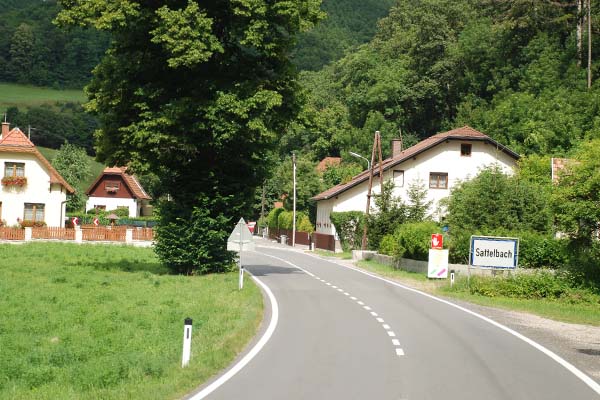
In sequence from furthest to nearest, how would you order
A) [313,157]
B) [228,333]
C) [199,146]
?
[313,157], [199,146], [228,333]

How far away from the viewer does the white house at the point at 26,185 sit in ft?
223

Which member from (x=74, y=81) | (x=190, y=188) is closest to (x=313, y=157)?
(x=74, y=81)

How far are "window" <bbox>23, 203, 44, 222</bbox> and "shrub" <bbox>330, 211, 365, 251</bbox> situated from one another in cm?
2393

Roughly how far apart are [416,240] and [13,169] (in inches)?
1591

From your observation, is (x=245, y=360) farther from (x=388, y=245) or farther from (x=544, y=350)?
(x=388, y=245)

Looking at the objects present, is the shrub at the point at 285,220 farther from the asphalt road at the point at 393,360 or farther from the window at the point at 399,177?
the asphalt road at the point at 393,360

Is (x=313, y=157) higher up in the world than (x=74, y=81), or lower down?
lower down

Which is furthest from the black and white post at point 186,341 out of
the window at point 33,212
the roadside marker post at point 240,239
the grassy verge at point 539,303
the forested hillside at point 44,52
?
the forested hillside at point 44,52

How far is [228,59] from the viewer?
1272 inches

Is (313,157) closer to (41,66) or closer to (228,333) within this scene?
(41,66)

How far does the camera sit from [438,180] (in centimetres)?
6756

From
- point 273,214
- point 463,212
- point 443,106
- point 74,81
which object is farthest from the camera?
point 74,81

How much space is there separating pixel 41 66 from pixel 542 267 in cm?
12656

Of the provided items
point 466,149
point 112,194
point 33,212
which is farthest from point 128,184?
point 466,149
